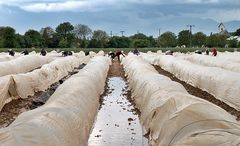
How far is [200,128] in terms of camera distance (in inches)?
218

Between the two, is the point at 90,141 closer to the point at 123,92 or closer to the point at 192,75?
the point at 123,92

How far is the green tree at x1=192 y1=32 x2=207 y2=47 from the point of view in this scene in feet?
257

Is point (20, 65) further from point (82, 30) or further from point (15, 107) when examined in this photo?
point (82, 30)

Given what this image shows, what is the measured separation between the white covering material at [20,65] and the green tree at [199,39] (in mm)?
52837

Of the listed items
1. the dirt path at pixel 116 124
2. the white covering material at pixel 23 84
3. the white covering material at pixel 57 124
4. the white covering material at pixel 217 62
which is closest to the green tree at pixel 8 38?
the white covering material at pixel 217 62

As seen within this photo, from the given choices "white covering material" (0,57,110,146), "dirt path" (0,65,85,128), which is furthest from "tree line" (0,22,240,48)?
"white covering material" (0,57,110,146)

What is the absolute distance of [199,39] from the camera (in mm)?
78438

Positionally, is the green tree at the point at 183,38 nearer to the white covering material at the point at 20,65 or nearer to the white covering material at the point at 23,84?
the white covering material at the point at 20,65

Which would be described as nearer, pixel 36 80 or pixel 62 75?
pixel 36 80

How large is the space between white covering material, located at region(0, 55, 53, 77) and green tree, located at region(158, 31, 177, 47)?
52843 millimetres

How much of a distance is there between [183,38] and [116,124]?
7322 centimetres

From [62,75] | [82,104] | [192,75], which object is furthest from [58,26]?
[82,104]

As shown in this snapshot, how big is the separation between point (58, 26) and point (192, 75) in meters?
59.9

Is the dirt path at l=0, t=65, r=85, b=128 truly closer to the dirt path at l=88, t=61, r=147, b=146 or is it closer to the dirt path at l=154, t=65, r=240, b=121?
the dirt path at l=88, t=61, r=147, b=146
